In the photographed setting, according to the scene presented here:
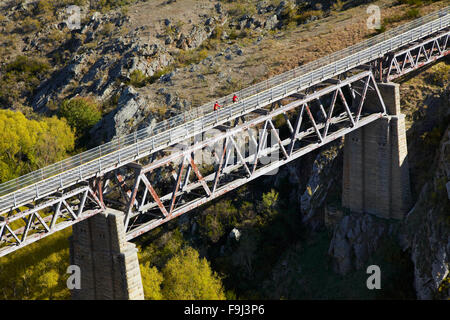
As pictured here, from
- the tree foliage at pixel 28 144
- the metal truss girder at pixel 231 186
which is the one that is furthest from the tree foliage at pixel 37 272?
the tree foliage at pixel 28 144

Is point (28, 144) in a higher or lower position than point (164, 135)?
lower

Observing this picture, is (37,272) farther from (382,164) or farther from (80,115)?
(382,164)

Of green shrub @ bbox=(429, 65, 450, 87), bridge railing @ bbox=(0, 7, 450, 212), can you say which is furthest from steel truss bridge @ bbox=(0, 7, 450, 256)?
green shrub @ bbox=(429, 65, 450, 87)

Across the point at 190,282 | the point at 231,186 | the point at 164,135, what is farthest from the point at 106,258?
the point at 190,282

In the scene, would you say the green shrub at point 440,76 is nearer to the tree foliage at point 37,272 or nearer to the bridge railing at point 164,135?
the bridge railing at point 164,135

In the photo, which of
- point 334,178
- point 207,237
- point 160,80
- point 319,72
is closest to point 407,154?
point 334,178

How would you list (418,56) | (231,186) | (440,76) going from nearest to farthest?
1. (231,186)
2. (418,56)
3. (440,76)

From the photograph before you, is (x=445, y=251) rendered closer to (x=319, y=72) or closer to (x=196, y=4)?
(x=319, y=72)
